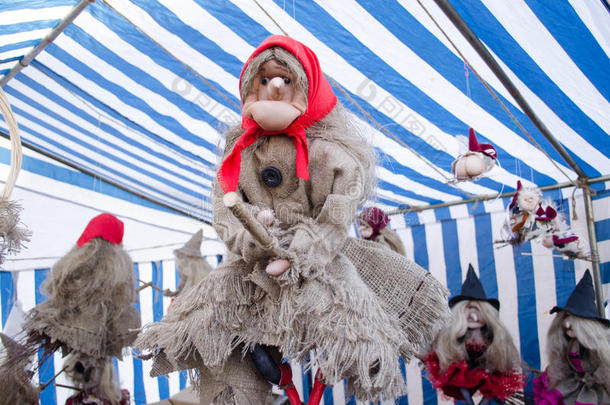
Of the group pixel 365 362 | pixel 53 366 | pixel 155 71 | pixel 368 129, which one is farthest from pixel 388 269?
pixel 53 366

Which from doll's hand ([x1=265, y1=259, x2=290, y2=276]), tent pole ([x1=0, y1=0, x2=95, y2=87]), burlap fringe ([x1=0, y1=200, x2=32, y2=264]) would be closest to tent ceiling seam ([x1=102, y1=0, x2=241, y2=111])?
tent pole ([x1=0, y1=0, x2=95, y2=87])

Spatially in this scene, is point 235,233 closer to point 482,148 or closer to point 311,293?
point 311,293

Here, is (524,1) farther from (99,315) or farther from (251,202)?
(99,315)

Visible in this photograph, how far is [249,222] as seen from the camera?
0.85 m

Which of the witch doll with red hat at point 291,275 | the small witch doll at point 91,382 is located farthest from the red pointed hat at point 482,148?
the small witch doll at point 91,382

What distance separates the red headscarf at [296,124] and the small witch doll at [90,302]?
1.26m

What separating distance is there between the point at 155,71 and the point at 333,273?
183cm

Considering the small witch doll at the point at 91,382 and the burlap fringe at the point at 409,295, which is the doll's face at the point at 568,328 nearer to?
the burlap fringe at the point at 409,295

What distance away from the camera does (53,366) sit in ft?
11.4

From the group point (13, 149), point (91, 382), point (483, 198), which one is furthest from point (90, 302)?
point (483, 198)

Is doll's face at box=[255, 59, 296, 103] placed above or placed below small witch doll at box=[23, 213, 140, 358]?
above

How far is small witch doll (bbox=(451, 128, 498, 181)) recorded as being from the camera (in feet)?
5.97

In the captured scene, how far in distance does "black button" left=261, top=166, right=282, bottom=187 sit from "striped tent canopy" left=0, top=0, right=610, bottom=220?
0.67ft

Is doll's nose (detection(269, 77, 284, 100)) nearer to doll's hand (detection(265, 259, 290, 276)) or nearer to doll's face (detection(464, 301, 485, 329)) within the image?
doll's hand (detection(265, 259, 290, 276))
